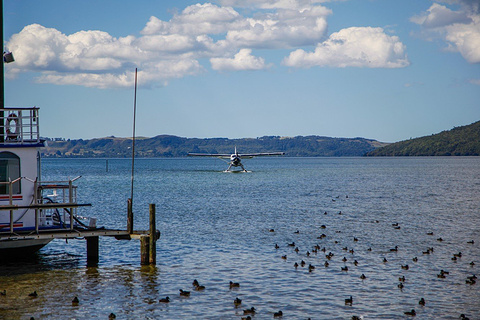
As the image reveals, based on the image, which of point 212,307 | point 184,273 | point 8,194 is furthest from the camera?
point 184,273

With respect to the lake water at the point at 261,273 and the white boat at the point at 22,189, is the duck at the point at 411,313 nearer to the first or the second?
the lake water at the point at 261,273

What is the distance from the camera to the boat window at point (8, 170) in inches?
945

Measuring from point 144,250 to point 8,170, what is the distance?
686 centimetres

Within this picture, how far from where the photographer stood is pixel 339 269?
2653 centimetres

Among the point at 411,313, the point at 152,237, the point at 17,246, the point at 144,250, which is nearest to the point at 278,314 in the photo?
the point at 411,313

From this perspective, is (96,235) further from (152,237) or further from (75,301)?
(75,301)

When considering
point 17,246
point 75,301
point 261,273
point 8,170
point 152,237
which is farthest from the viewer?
point 261,273

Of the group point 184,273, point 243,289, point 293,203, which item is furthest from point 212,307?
point 293,203

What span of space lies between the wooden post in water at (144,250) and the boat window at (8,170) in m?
5.76

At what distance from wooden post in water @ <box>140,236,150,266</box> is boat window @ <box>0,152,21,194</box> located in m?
5.76

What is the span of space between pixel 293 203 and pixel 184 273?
1475 inches

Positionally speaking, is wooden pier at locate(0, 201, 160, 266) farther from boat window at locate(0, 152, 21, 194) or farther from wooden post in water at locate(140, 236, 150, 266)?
boat window at locate(0, 152, 21, 194)

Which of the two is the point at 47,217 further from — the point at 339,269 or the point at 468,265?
the point at 468,265

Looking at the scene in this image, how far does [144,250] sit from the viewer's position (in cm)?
2619
